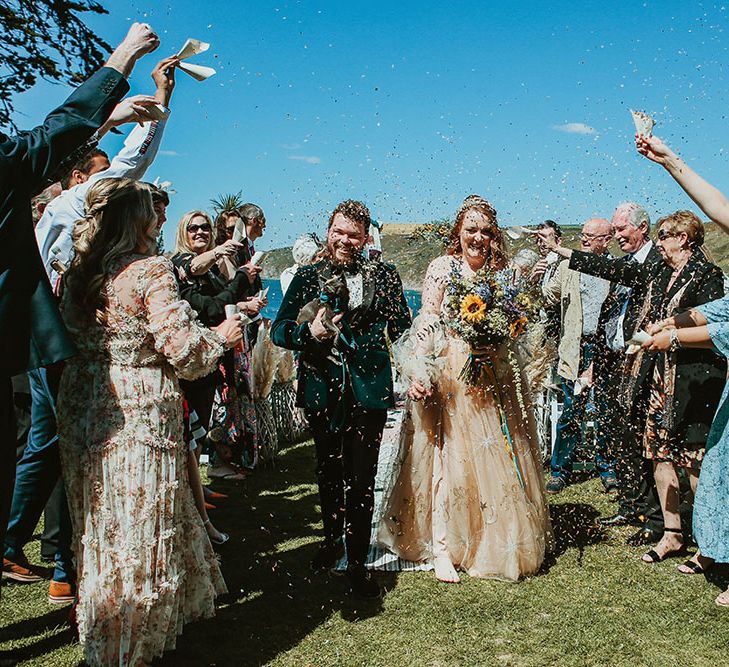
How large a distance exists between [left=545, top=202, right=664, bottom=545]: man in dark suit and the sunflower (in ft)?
3.59

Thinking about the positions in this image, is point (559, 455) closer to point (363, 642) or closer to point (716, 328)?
point (716, 328)

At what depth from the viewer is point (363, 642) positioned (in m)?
3.66

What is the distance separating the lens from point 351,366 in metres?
4.23

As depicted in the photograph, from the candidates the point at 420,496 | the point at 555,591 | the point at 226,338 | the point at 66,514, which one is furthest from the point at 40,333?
the point at 555,591

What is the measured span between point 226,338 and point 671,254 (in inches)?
130

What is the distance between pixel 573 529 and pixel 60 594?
3.83m

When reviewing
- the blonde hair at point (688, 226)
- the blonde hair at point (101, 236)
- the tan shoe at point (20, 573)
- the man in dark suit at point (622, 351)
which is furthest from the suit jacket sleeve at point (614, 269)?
the tan shoe at point (20, 573)

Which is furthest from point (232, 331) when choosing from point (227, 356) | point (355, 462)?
point (227, 356)

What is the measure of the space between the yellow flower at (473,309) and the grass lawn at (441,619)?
176 cm

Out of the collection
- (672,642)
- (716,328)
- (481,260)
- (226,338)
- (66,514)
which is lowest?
(672,642)

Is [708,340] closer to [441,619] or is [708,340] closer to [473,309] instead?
[473,309]

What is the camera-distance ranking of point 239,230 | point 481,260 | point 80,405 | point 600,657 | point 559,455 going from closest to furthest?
point 80,405
point 600,657
point 481,260
point 239,230
point 559,455

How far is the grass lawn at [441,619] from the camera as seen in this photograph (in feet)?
11.5

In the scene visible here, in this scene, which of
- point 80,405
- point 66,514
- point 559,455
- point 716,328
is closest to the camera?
point 80,405
